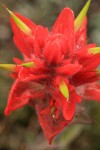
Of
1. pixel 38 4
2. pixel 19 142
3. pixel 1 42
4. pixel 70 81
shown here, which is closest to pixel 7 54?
pixel 1 42

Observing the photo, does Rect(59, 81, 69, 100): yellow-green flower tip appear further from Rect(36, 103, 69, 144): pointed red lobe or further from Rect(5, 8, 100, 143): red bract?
Rect(36, 103, 69, 144): pointed red lobe

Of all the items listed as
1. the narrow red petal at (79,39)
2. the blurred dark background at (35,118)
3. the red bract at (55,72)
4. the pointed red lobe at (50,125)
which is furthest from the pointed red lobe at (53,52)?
the blurred dark background at (35,118)

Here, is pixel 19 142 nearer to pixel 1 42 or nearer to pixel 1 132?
pixel 1 132

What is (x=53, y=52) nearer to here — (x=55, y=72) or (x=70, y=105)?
(x=55, y=72)

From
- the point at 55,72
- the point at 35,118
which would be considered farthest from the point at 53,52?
the point at 35,118

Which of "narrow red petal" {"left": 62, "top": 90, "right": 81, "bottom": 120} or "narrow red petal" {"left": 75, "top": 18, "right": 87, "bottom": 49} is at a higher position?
"narrow red petal" {"left": 75, "top": 18, "right": 87, "bottom": 49}

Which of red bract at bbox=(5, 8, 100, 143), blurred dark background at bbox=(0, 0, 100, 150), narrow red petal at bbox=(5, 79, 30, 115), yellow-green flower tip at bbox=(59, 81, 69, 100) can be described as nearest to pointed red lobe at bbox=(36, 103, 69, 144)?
red bract at bbox=(5, 8, 100, 143)
